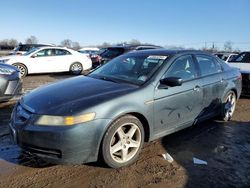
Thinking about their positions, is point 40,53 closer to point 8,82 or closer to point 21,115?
point 8,82

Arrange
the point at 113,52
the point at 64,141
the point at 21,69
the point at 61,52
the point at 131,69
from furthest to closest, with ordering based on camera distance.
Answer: the point at 61,52
the point at 113,52
the point at 21,69
the point at 131,69
the point at 64,141

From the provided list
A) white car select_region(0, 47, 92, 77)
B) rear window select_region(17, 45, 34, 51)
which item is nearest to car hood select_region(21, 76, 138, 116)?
white car select_region(0, 47, 92, 77)

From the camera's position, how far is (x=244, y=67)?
9.44 m

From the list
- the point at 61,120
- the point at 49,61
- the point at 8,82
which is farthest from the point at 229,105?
the point at 49,61

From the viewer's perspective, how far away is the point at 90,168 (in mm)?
3951

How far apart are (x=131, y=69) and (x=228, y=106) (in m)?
2.46

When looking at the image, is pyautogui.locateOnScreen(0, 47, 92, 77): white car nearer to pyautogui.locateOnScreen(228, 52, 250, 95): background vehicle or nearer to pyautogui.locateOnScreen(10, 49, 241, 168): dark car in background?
pyautogui.locateOnScreen(228, 52, 250, 95): background vehicle

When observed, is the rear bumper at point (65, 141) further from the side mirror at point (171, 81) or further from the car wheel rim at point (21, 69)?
the car wheel rim at point (21, 69)

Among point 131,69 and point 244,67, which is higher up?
point 131,69

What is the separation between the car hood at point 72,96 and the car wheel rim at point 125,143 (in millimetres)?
466

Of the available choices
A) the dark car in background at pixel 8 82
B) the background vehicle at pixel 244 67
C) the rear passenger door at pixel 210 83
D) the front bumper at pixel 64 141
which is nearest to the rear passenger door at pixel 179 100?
the rear passenger door at pixel 210 83

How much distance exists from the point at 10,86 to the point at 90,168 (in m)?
3.66

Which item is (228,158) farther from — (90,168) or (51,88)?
(51,88)

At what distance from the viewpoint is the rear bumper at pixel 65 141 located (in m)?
3.47
